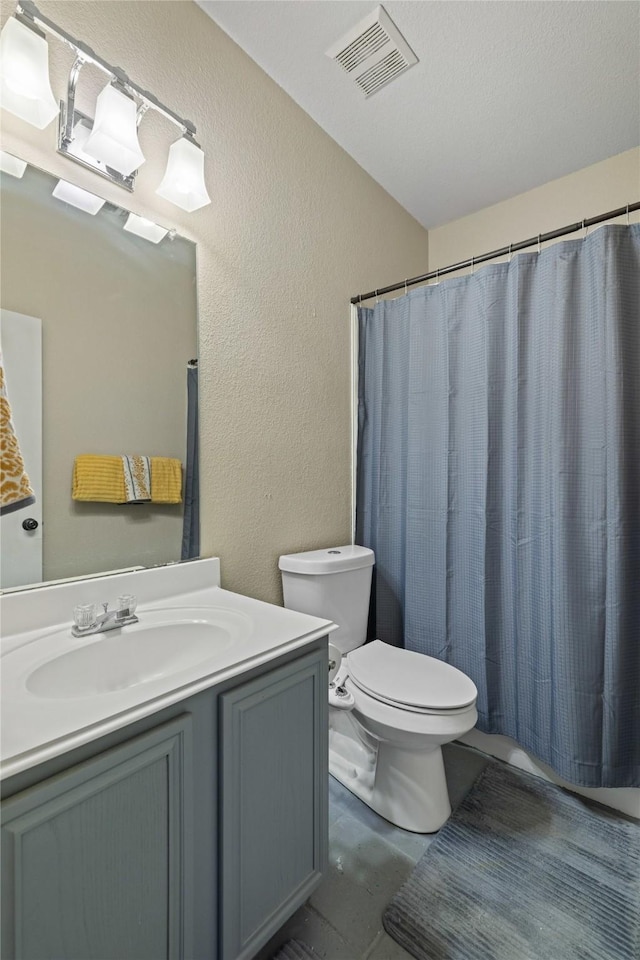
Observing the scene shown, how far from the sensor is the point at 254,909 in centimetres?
85

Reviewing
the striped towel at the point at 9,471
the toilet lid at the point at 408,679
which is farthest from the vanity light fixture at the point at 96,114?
the toilet lid at the point at 408,679

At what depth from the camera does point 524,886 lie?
3.80ft

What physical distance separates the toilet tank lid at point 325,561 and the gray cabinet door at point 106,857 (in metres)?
0.82

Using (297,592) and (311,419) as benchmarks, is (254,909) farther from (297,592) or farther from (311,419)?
(311,419)

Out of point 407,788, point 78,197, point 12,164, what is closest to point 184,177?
point 78,197

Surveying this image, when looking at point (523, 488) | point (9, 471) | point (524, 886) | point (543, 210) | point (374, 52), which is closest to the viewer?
point (9, 471)

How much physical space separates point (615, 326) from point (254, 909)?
1783 millimetres

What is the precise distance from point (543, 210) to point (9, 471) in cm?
245

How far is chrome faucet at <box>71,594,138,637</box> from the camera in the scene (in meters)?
0.95

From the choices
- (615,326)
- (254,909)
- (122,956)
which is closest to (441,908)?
(254,909)

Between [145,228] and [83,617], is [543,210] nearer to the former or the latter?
[145,228]

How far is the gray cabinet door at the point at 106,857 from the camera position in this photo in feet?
1.80

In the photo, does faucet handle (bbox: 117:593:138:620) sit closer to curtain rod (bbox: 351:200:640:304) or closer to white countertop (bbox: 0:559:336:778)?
white countertop (bbox: 0:559:336:778)

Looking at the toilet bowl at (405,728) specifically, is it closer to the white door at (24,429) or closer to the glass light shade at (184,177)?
the white door at (24,429)
